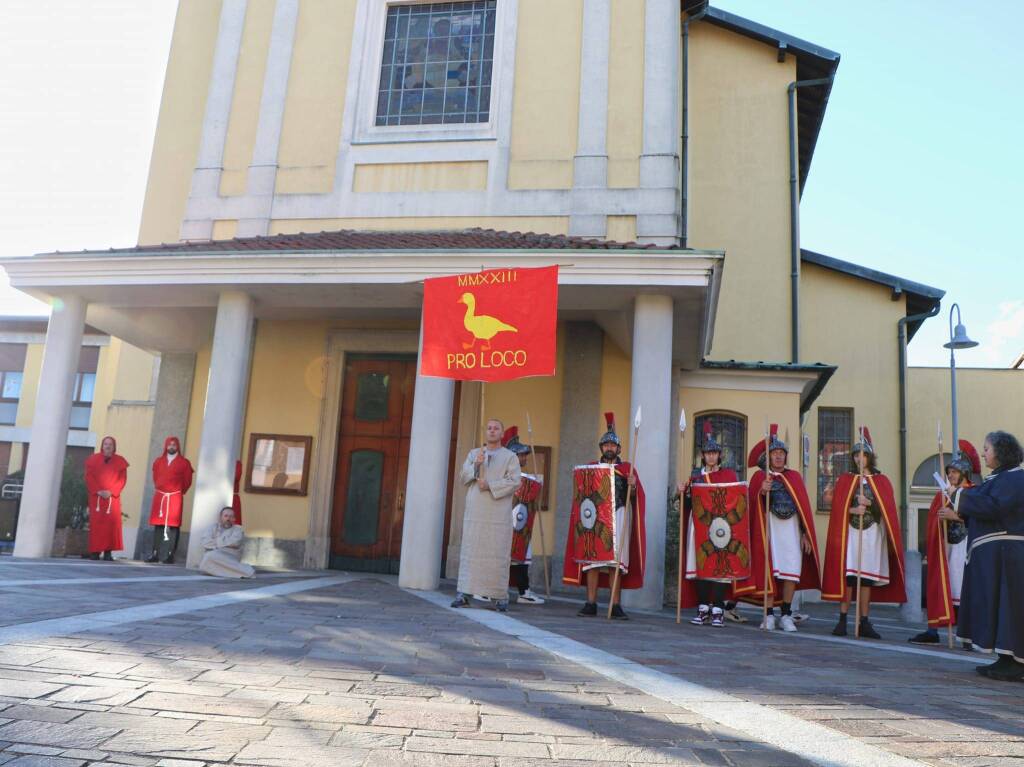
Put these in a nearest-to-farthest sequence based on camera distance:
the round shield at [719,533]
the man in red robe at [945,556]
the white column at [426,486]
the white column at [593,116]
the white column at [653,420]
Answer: the man in red robe at [945,556] < the round shield at [719,533] < the white column at [653,420] < the white column at [426,486] < the white column at [593,116]

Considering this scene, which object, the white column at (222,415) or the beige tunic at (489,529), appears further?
the white column at (222,415)

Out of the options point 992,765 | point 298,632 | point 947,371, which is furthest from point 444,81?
point 947,371

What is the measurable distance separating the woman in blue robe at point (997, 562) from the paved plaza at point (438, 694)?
30 centimetres

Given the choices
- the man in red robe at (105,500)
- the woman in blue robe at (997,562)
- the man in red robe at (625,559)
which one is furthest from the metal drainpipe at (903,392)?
the man in red robe at (105,500)

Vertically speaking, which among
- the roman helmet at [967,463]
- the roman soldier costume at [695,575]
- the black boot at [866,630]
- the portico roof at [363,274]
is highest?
the portico roof at [363,274]

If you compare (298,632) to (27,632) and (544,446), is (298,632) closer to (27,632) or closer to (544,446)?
(27,632)

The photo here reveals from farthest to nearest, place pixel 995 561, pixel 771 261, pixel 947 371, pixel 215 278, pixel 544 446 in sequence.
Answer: pixel 947 371 → pixel 771 261 → pixel 544 446 → pixel 215 278 → pixel 995 561

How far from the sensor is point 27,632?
4.59 meters

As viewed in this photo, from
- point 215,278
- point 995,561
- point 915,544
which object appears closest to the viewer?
point 995,561

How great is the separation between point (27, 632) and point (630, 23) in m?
12.3

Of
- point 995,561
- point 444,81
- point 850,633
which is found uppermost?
point 444,81

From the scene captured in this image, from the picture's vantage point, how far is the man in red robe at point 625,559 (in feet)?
28.3

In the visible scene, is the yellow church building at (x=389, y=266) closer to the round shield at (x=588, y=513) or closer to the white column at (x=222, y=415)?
the white column at (x=222, y=415)

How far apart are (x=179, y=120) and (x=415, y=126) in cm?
460
